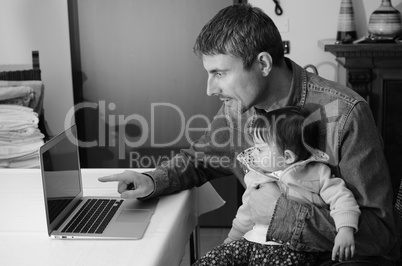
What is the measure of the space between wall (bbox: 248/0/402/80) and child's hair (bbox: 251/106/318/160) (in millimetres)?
1807

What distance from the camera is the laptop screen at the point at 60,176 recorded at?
4.88 feet

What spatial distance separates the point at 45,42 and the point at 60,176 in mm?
2163

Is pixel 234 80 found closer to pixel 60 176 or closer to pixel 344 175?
pixel 344 175

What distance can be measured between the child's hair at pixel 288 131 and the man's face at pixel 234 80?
0.08m

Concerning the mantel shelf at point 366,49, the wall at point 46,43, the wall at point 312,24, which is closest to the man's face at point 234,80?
the mantel shelf at point 366,49

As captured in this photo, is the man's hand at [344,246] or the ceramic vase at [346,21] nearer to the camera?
the man's hand at [344,246]

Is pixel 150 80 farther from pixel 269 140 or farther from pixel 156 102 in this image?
pixel 269 140

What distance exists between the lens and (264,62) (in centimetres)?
161

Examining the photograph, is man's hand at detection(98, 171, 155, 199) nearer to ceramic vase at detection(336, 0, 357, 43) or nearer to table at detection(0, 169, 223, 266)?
table at detection(0, 169, 223, 266)

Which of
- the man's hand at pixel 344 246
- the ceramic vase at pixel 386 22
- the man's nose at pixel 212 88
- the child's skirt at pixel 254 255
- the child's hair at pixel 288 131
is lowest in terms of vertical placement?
the child's skirt at pixel 254 255

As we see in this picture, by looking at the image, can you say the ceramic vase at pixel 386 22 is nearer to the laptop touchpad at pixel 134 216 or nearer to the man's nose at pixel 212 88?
the man's nose at pixel 212 88

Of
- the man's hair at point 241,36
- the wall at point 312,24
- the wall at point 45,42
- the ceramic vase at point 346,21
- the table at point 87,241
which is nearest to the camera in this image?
the table at point 87,241

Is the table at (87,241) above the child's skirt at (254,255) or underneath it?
above

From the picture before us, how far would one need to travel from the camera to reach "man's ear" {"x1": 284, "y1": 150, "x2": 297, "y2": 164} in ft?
5.02
